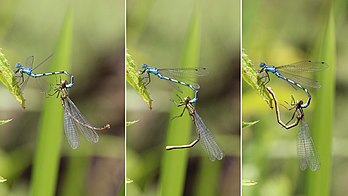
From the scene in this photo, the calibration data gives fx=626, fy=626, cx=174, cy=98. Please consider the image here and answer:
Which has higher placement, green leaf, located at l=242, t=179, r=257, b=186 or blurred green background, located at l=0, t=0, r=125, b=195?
blurred green background, located at l=0, t=0, r=125, b=195

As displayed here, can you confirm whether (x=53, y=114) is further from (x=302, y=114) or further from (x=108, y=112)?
(x=302, y=114)

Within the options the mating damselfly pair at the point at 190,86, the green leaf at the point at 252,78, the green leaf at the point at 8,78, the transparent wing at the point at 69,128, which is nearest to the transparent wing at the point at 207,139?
the mating damselfly pair at the point at 190,86

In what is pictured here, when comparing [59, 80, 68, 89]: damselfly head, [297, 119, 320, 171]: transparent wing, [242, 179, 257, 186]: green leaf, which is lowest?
[242, 179, 257, 186]: green leaf

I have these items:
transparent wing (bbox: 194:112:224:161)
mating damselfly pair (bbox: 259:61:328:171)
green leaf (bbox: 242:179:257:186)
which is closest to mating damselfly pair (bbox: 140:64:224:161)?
transparent wing (bbox: 194:112:224:161)

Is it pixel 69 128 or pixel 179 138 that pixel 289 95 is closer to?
pixel 179 138

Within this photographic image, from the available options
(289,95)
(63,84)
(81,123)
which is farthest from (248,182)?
(63,84)

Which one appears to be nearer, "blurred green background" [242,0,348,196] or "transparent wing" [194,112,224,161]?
"blurred green background" [242,0,348,196]

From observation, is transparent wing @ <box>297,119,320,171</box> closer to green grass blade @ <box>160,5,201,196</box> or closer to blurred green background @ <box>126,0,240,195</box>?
blurred green background @ <box>126,0,240,195</box>

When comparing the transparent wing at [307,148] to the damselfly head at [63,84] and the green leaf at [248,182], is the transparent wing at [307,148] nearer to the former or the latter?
the green leaf at [248,182]
